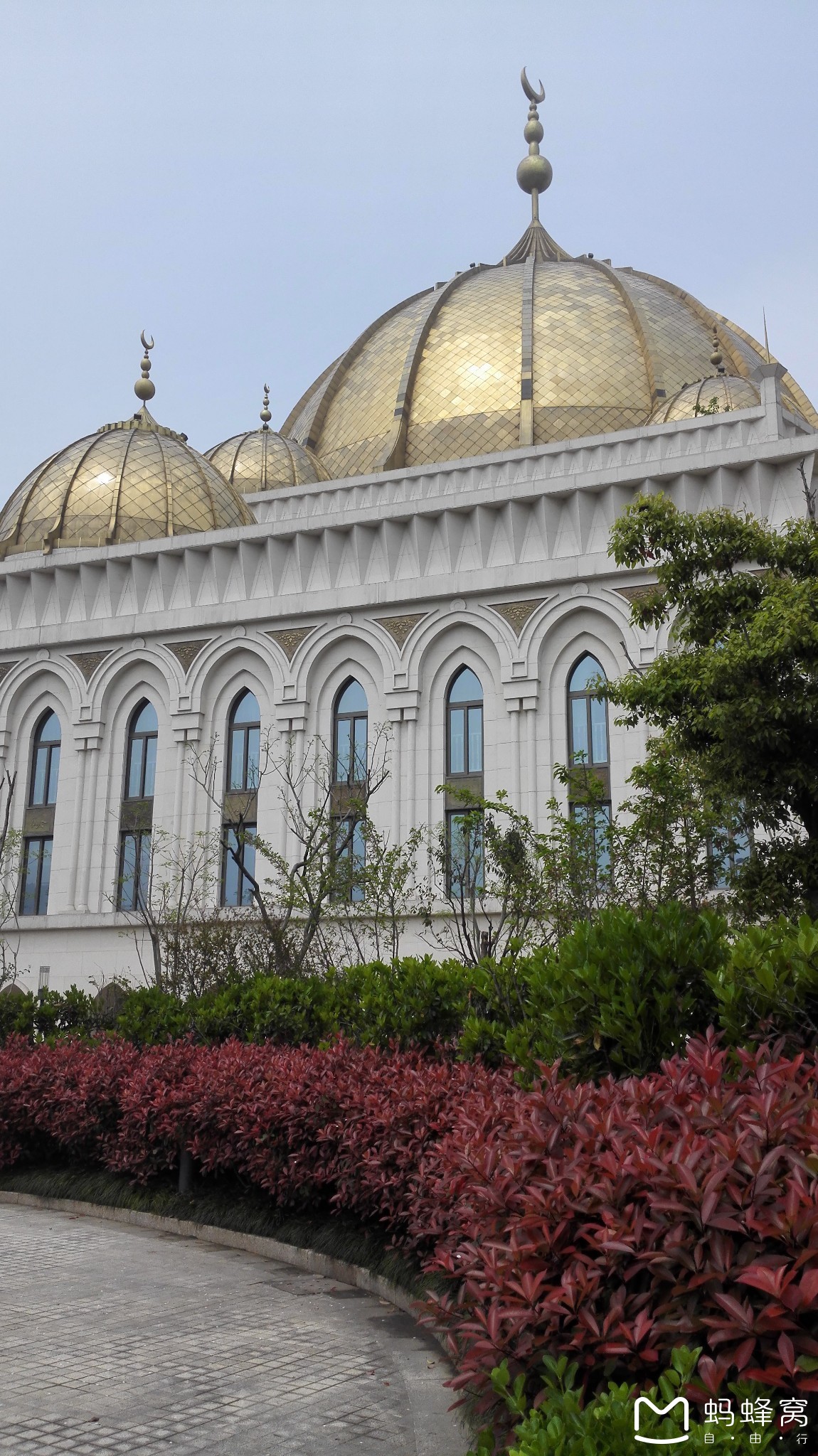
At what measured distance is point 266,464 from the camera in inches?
1264

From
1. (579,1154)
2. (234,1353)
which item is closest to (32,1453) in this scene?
(234,1353)

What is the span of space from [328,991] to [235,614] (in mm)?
Result: 14117

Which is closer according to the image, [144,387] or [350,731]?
[350,731]

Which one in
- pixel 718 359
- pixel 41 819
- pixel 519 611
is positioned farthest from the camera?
pixel 718 359

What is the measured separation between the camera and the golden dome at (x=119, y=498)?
2820 centimetres

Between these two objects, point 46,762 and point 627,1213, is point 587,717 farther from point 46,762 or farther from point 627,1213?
point 627,1213

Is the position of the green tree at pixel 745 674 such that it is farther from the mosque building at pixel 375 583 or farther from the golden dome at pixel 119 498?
the golden dome at pixel 119 498

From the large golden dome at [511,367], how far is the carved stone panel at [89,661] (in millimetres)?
8481

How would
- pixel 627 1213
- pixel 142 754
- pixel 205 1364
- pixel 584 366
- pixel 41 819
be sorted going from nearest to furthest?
1. pixel 627 1213
2. pixel 205 1364
3. pixel 142 754
4. pixel 41 819
5. pixel 584 366

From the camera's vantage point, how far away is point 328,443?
32.9 meters

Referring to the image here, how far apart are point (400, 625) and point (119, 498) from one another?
887 centimetres

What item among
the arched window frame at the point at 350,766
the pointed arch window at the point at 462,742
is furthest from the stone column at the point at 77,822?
the pointed arch window at the point at 462,742

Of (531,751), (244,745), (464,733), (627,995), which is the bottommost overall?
(627,995)

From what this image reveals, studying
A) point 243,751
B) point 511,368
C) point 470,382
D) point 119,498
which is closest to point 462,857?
point 243,751
